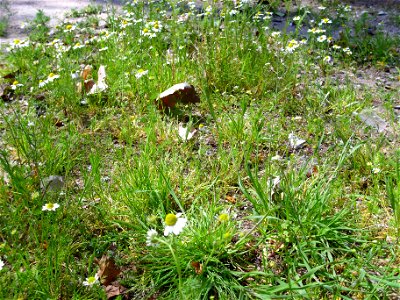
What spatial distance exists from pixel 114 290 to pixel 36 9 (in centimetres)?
441

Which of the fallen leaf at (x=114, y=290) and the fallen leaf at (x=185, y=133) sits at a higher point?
the fallen leaf at (x=185, y=133)

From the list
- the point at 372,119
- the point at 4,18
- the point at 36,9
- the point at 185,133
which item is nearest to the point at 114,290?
the point at 185,133

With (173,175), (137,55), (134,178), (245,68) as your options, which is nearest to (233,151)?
(173,175)

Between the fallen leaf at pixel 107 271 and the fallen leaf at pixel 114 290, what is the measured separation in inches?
1.1

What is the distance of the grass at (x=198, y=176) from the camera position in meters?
1.82

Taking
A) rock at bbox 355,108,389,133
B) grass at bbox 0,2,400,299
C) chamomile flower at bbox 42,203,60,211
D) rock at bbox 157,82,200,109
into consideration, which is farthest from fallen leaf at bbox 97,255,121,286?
rock at bbox 355,108,389,133

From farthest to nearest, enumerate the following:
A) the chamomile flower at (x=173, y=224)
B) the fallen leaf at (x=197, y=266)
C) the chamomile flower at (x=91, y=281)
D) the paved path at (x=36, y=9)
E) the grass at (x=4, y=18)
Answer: the paved path at (x=36, y=9), the grass at (x=4, y=18), the fallen leaf at (x=197, y=266), the chamomile flower at (x=91, y=281), the chamomile flower at (x=173, y=224)

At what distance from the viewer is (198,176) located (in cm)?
236

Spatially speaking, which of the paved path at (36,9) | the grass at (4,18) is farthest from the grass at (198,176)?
the paved path at (36,9)

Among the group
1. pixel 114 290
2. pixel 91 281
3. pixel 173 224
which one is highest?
pixel 173 224

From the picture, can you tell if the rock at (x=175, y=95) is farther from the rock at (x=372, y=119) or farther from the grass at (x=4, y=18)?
the grass at (x=4, y=18)

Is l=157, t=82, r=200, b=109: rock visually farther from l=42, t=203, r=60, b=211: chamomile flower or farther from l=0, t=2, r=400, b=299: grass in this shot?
l=42, t=203, r=60, b=211: chamomile flower

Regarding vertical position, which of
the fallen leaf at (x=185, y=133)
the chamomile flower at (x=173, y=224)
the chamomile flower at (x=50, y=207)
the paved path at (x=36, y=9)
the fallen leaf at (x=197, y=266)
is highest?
the chamomile flower at (x=173, y=224)

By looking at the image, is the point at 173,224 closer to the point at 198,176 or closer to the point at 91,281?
the point at 91,281
